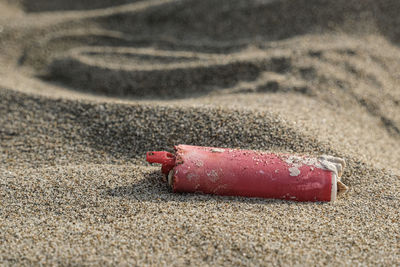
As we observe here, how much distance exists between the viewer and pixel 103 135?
6.73ft

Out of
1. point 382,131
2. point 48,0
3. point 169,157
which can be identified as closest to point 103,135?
point 169,157

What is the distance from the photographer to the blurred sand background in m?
1.35

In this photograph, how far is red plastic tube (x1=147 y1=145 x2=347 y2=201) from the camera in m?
1.56

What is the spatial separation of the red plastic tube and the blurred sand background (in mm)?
45

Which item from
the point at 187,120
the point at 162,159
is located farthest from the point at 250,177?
the point at 187,120

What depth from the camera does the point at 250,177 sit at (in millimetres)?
1564

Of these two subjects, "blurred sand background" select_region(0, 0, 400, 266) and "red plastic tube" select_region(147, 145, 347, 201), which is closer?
"blurred sand background" select_region(0, 0, 400, 266)

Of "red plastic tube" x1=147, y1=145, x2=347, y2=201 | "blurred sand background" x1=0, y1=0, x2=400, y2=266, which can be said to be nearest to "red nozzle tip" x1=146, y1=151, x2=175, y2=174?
"red plastic tube" x1=147, y1=145, x2=347, y2=201

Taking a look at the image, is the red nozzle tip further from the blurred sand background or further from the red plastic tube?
the blurred sand background

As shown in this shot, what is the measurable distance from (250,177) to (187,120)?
59 centimetres

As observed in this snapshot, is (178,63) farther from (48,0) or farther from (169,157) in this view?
(48,0)

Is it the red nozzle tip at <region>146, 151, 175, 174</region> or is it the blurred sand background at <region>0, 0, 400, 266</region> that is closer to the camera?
the blurred sand background at <region>0, 0, 400, 266</region>

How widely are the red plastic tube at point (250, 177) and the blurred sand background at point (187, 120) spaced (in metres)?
0.05

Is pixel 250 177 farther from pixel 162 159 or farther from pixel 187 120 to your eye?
pixel 187 120
